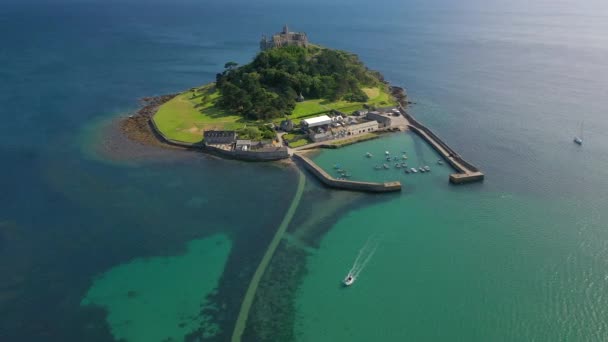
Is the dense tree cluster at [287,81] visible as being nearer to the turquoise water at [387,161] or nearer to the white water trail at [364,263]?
the turquoise water at [387,161]

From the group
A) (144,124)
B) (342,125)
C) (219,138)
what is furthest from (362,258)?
(144,124)

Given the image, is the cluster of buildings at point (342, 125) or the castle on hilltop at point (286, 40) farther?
the castle on hilltop at point (286, 40)

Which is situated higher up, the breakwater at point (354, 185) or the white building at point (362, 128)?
the white building at point (362, 128)

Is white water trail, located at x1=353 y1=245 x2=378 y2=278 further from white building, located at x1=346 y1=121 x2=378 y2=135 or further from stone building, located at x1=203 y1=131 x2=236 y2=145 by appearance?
stone building, located at x1=203 y1=131 x2=236 y2=145

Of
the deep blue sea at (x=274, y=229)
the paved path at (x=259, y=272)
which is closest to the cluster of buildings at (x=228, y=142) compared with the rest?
the deep blue sea at (x=274, y=229)

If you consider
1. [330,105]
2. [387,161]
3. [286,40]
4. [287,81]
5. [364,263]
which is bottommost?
[364,263]

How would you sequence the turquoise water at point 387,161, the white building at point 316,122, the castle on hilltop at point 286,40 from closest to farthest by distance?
the turquoise water at point 387,161 → the white building at point 316,122 → the castle on hilltop at point 286,40

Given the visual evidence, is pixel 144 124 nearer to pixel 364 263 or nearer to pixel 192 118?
pixel 192 118

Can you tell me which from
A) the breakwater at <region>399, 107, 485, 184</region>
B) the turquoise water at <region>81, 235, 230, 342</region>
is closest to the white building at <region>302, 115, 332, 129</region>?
the breakwater at <region>399, 107, 485, 184</region>
